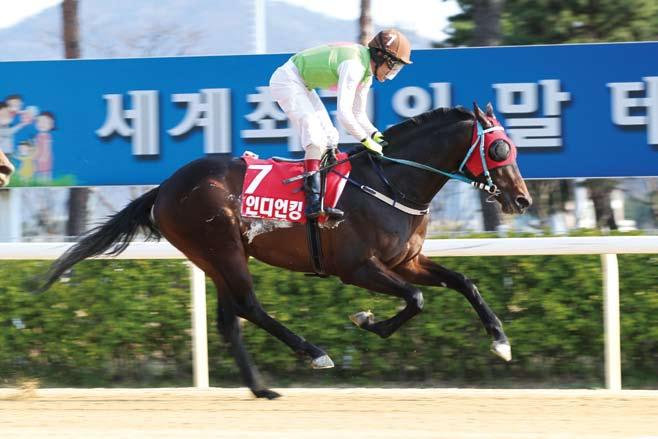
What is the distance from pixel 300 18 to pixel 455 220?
392 ft

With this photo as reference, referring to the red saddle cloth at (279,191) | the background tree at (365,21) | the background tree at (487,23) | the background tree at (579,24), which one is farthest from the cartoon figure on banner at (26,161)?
the background tree at (579,24)

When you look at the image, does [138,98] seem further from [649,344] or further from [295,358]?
[649,344]

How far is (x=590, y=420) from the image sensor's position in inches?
218

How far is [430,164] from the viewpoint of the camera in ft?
20.0

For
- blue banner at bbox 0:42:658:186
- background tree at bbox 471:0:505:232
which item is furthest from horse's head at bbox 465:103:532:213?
background tree at bbox 471:0:505:232

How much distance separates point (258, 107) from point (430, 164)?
264 cm

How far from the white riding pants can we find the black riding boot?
0.43ft

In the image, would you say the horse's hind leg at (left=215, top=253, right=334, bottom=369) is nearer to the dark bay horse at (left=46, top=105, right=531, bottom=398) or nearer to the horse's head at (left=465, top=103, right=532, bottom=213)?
the dark bay horse at (left=46, top=105, right=531, bottom=398)

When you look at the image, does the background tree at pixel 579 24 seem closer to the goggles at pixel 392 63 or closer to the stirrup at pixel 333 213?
the goggles at pixel 392 63

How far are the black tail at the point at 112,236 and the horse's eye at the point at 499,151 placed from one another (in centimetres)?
209

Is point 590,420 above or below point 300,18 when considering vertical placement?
below

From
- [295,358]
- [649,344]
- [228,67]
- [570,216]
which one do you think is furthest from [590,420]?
[570,216]

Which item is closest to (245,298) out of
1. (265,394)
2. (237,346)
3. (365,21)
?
(237,346)

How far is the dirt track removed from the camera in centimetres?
524
